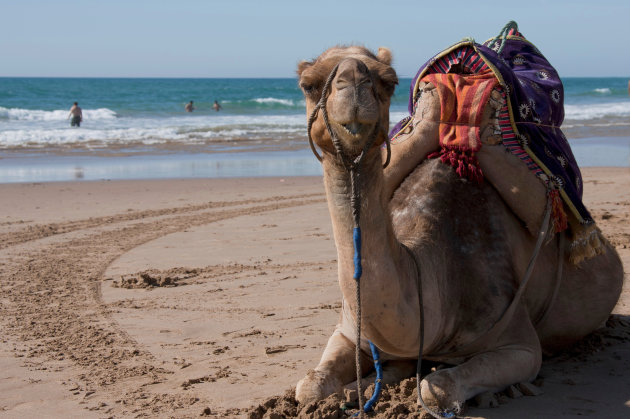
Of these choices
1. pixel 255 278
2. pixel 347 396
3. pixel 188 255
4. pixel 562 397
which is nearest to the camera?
pixel 347 396

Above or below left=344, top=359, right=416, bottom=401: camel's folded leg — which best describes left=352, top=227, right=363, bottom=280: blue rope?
above

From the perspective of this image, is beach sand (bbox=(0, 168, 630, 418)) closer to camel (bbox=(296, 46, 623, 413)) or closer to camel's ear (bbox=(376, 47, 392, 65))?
camel (bbox=(296, 46, 623, 413))

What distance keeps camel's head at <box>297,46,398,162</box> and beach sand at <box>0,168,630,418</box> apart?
154cm

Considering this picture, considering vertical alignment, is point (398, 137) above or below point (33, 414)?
above

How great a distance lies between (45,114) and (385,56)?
41853mm

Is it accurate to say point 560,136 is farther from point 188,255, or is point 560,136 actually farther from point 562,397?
point 188,255

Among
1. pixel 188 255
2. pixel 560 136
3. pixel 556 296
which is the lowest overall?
pixel 188 255

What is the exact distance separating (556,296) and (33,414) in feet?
9.96

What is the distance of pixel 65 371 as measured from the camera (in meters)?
4.96

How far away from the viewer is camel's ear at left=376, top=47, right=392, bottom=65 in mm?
3215

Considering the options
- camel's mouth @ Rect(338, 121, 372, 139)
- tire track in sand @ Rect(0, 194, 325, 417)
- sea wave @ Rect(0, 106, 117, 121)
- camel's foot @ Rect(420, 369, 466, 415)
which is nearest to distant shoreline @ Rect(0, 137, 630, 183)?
tire track in sand @ Rect(0, 194, 325, 417)

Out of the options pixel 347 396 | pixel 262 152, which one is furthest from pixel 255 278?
pixel 262 152

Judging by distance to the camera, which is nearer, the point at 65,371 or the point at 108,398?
the point at 108,398

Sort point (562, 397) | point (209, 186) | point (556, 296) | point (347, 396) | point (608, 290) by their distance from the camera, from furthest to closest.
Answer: point (209, 186) < point (608, 290) < point (556, 296) < point (562, 397) < point (347, 396)
